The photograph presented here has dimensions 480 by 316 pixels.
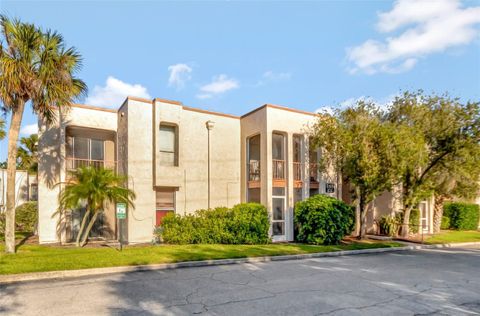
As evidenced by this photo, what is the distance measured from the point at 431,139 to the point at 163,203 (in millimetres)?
13585

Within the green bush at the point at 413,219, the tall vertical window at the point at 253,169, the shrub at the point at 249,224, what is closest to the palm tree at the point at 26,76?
the shrub at the point at 249,224

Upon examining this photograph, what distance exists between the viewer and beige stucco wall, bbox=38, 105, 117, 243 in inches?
559

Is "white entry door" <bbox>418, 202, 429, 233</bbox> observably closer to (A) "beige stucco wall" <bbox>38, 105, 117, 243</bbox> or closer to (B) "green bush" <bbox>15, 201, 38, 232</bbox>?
(A) "beige stucco wall" <bbox>38, 105, 117, 243</bbox>

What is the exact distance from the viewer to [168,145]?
15805 mm

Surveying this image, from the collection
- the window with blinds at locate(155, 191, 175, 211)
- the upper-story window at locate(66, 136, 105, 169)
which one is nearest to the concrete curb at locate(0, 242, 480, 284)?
the window with blinds at locate(155, 191, 175, 211)

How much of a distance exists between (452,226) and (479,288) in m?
20.5

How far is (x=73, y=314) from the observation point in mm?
5453

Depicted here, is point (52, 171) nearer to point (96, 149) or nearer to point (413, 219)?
point (96, 149)

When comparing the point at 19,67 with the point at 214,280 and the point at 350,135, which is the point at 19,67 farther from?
the point at 350,135

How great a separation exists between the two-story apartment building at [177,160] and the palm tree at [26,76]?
3.63 m

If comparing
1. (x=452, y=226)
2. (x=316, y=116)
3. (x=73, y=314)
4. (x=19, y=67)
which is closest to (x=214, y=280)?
(x=73, y=314)

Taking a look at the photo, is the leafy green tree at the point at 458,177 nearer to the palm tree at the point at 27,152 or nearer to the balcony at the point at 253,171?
the balcony at the point at 253,171

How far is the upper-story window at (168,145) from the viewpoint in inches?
616

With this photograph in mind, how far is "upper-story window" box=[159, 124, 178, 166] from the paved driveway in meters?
7.40
